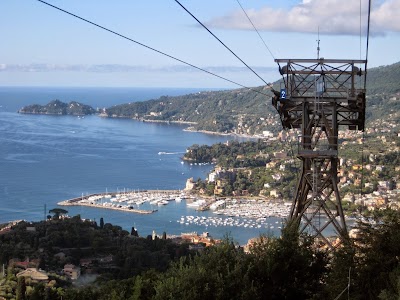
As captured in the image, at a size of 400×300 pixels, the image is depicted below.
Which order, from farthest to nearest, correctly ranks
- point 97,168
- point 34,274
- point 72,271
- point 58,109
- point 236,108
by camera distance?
point 58,109
point 236,108
point 97,168
point 72,271
point 34,274

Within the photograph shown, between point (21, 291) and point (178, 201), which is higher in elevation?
point (21, 291)

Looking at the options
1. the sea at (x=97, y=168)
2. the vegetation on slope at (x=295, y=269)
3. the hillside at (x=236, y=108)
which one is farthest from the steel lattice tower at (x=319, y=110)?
the hillside at (x=236, y=108)

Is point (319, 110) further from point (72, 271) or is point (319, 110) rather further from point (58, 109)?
point (58, 109)

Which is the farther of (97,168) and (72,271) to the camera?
(97,168)

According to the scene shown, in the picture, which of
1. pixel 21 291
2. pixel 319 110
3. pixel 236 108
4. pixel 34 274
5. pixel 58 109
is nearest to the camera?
pixel 319 110

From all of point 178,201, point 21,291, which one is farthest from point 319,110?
point 178,201

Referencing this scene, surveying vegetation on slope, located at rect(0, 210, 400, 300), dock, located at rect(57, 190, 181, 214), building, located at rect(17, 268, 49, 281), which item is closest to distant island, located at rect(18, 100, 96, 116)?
dock, located at rect(57, 190, 181, 214)
